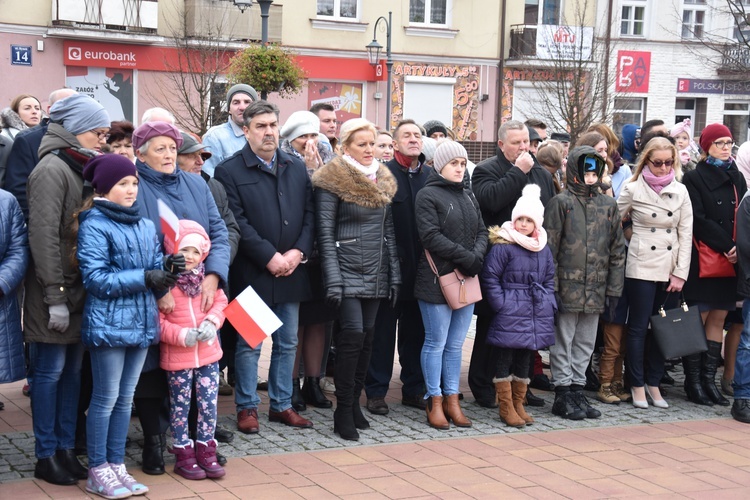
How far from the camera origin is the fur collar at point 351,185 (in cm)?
645

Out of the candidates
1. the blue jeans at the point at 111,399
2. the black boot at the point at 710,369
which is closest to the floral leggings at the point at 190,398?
the blue jeans at the point at 111,399

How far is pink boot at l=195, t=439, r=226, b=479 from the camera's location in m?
5.45

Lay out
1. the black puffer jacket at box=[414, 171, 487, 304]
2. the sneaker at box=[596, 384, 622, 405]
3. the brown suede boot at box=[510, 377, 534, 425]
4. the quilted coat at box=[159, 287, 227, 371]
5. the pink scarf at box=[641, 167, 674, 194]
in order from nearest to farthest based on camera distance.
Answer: the quilted coat at box=[159, 287, 227, 371]
the black puffer jacket at box=[414, 171, 487, 304]
the brown suede boot at box=[510, 377, 534, 425]
the pink scarf at box=[641, 167, 674, 194]
the sneaker at box=[596, 384, 622, 405]

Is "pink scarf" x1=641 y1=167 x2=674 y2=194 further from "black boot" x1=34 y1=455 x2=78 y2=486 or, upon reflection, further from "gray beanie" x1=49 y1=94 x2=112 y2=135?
"black boot" x1=34 y1=455 x2=78 y2=486

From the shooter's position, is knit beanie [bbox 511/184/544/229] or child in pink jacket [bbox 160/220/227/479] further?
knit beanie [bbox 511/184/544/229]

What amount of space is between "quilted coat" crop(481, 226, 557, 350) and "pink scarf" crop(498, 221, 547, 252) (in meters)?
0.05

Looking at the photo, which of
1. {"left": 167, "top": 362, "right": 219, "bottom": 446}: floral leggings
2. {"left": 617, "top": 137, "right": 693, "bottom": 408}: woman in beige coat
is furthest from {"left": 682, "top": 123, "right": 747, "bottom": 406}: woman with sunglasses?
{"left": 167, "top": 362, "right": 219, "bottom": 446}: floral leggings

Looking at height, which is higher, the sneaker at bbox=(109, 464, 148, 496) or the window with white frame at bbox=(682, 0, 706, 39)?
the window with white frame at bbox=(682, 0, 706, 39)

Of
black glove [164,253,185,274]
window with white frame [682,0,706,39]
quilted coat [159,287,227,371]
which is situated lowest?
quilted coat [159,287,227,371]

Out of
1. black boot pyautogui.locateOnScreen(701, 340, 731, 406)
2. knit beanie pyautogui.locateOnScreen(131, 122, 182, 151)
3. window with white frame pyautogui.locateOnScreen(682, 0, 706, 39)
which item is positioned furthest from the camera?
window with white frame pyautogui.locateOnScreen(682, 0, 706, 39)

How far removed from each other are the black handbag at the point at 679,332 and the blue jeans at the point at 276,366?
278 cm

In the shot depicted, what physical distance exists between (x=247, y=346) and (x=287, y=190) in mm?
1049

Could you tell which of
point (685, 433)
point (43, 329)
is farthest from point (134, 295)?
point (685, 433)

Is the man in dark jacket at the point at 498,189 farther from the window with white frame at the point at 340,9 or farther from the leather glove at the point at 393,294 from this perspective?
the window with white frame at the point at 340,9
